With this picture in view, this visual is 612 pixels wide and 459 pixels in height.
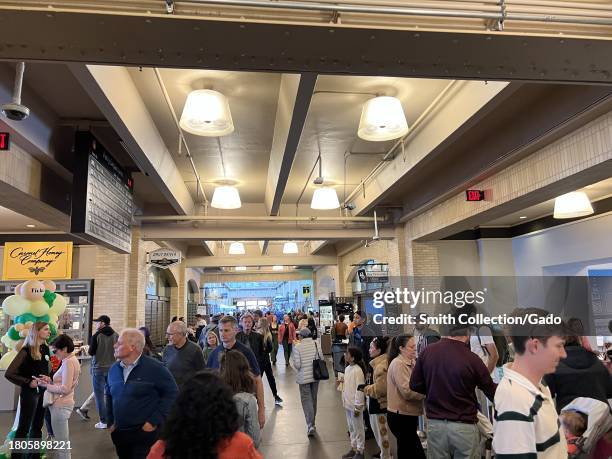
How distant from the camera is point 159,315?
1545 centimetres

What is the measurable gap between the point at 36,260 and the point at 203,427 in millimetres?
11217

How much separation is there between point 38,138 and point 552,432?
18.7 ft

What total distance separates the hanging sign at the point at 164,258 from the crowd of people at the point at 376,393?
3.61 m

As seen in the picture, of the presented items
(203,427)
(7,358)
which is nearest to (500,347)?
(203,427)

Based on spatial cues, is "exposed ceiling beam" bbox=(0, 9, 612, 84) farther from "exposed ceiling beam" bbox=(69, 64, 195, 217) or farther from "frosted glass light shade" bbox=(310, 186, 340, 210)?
"frosted glass light shade" bbox=(310, 186, 340, 210)

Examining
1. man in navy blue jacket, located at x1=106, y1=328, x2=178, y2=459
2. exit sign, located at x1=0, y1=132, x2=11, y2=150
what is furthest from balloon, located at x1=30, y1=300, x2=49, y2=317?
man in navy blue jacket, located at x1=106, y1=328, x2=178, y2=459

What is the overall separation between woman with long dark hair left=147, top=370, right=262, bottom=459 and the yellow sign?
1046 cm

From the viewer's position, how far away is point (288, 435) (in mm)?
6027

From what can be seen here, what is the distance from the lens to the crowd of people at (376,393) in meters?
1.75

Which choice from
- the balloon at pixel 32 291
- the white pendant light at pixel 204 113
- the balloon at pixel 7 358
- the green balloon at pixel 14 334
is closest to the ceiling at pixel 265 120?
the white pendant light at pixel 204 113

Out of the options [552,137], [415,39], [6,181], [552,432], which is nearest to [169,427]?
[552,432]

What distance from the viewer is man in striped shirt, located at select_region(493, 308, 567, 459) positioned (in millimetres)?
1749

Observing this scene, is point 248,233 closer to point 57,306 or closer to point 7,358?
point 57,306

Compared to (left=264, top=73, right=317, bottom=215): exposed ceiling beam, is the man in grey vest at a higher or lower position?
lower
